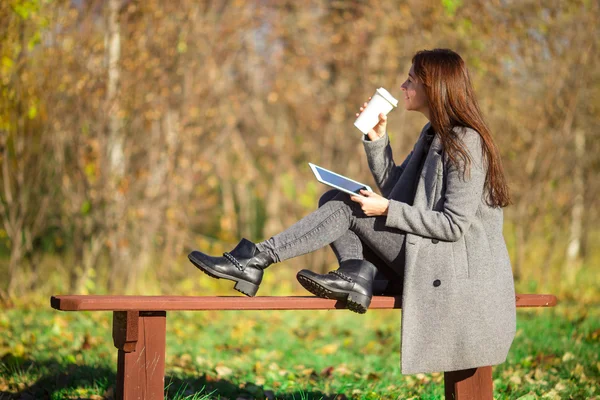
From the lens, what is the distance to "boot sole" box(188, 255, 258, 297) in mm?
2945

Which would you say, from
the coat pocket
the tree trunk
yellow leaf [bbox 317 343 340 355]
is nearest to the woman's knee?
the coat pocket

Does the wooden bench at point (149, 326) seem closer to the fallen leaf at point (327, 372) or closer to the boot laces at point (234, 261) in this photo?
the boot laces at point (234, 261)

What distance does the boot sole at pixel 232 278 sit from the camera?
2.95m

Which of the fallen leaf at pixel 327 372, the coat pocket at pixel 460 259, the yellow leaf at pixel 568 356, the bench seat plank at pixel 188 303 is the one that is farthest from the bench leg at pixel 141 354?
the yellow leaf at pixel 568 356

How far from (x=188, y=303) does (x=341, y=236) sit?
83 cm

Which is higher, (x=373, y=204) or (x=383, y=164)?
(x=383, y=164)

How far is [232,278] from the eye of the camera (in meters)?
2.99

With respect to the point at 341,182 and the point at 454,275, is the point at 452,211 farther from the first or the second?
the point at 341,182

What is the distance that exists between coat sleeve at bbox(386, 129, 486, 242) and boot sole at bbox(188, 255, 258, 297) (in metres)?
0.64

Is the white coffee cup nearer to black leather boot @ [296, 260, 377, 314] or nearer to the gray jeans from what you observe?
the gray jeans

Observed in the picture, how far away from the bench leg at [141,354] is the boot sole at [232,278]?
0.82 feet

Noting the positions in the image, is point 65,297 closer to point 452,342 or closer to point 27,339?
point 452,342

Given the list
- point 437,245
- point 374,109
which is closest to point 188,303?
point 437,245

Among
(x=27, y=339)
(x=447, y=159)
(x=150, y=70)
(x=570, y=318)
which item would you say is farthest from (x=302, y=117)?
(x=447, y=159)
